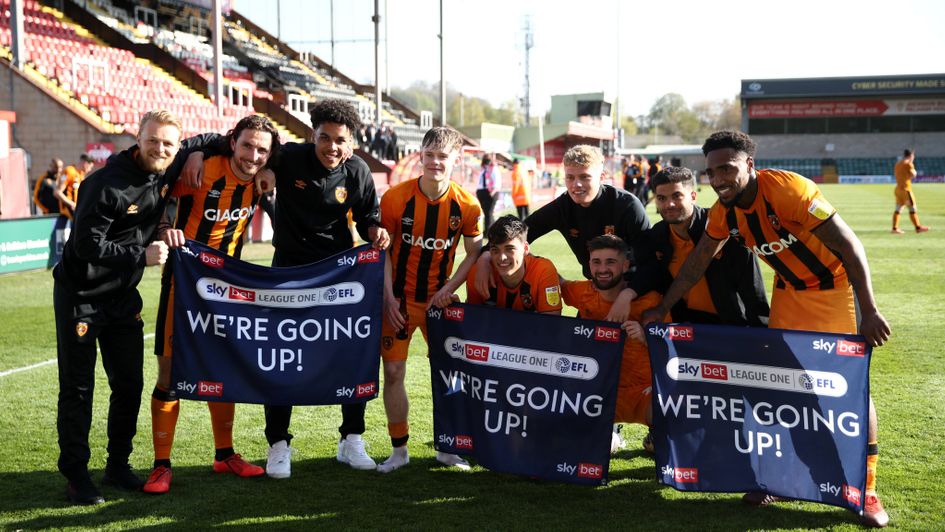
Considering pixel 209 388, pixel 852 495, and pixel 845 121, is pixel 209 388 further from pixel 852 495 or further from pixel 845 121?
pixel 845 121

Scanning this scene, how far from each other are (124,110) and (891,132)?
64.6 m

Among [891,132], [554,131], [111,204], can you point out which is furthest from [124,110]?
[891,132]

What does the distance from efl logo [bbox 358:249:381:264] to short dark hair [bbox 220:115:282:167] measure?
741 mm

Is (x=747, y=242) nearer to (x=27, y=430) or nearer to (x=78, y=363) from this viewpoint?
(x=78, y=363)

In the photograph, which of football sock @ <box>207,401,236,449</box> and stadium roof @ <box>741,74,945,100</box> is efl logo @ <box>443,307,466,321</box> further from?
stadium roof @ <box>741,74,945,100</box>

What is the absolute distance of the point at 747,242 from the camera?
4648mm

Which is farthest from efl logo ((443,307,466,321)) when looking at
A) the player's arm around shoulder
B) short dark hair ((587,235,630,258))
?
the player's arm around shoulder

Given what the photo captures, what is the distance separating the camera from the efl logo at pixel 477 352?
4858 millimetres

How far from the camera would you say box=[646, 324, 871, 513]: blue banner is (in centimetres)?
424

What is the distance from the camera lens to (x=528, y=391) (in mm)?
4766

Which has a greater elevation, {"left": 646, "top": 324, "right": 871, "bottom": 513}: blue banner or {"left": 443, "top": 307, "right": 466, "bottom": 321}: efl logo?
{"left": 443, "top": 307, "right": 466, "bottom": 321}: efl logo

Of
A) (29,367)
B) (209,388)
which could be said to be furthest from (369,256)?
(29,367)

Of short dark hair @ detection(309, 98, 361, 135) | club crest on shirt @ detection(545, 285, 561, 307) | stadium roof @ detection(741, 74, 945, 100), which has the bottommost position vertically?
club crest on shirt @ detection(545, 285, 561, 307)

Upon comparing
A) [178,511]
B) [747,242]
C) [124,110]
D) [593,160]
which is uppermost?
[124,110]
